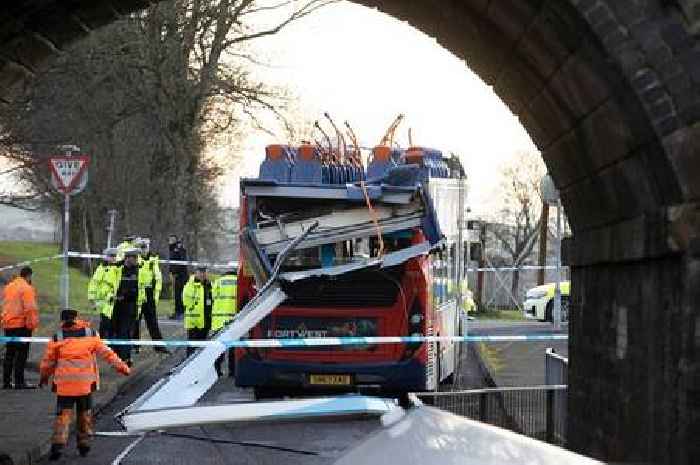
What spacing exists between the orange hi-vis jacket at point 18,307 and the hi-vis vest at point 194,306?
155 inches

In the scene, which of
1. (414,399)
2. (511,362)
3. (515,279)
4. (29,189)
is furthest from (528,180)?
(414,399)

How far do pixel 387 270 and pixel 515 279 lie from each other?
5227cm

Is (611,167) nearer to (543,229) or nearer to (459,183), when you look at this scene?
(459,183)

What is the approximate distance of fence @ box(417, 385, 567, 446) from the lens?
1151 centimetres

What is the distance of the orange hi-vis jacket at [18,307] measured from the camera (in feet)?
51.9

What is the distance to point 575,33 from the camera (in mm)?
8711

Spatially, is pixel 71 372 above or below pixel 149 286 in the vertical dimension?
below

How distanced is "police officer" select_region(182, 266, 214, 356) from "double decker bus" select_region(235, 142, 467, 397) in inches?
210

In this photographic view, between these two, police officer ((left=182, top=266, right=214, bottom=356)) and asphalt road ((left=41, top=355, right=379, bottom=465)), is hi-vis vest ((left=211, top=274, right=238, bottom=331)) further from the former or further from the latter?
asphalt road ((left=41, top=355, right=379, bottom=465))

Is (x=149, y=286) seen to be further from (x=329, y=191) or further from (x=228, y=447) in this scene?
(x=228, y=447)

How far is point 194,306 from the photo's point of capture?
1966 cm

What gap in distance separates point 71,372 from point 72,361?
0.10m

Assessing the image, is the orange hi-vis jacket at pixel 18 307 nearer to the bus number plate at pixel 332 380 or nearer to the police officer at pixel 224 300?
the police officer at pixel 224 300

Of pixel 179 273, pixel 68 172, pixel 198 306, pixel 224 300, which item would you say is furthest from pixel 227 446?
pixel 179 273
